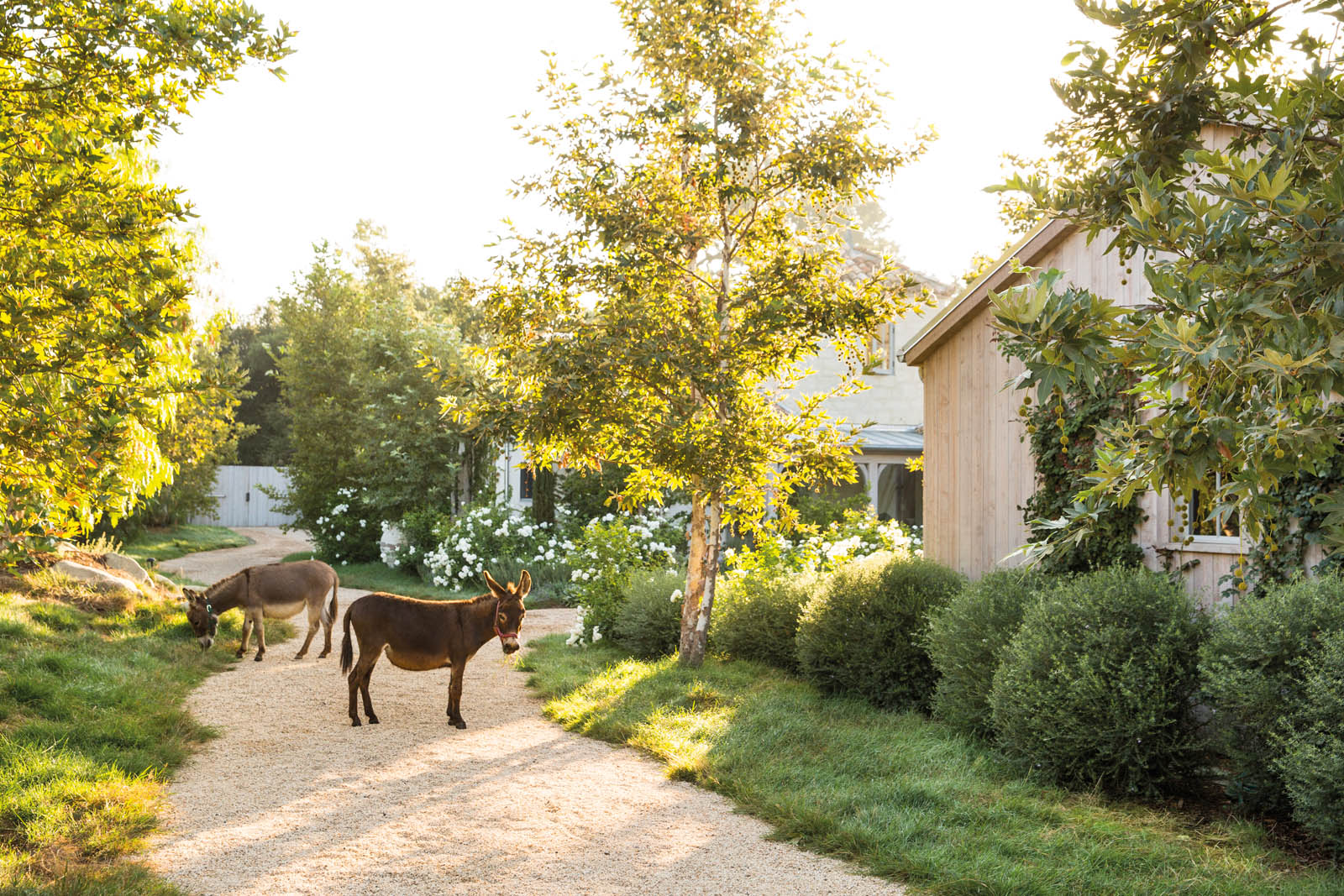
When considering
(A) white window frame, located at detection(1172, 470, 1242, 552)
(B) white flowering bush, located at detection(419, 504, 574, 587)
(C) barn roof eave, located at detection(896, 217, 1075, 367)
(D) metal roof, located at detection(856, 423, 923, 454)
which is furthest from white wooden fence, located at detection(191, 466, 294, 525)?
(A) white window frame, located at detection(1172, 470, 1242, 552)

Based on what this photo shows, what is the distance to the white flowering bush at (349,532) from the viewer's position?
2314cm

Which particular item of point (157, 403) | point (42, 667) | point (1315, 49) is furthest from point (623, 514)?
point (1315, 49)

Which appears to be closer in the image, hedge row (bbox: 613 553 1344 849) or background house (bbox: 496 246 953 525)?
hedge row (bbox: 613 553 1344 849)

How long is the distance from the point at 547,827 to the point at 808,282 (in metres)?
6.04

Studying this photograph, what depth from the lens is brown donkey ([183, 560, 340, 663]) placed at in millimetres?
11242

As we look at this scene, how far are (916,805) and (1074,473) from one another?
3.46 metres

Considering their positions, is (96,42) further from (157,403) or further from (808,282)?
(808,282)

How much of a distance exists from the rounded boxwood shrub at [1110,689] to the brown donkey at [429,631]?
12.9ft

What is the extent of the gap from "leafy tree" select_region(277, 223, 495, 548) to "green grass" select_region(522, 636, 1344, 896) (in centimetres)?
1247

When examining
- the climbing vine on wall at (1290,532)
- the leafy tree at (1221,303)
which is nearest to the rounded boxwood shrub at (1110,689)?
the climbing vine on wall at (1290,532)

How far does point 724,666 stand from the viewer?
34.3 feet

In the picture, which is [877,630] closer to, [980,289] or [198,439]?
[980,289]

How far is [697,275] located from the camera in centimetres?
1052

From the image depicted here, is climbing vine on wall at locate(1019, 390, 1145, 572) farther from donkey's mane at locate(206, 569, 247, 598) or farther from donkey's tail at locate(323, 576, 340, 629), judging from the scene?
donkey's mane at locate(206, 569, 247, 598)
